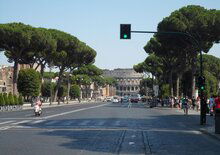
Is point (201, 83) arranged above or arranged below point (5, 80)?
below

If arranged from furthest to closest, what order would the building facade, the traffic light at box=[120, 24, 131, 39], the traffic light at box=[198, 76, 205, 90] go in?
1. the building facade
2. the traffic light at box=[198, 76, 205, 90]
3. the traffic light at box=[120, 24, 131, 39]

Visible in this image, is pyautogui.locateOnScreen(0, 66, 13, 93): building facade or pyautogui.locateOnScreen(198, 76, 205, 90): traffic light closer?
pyautogui.locateOnScreen(198, 76, 205, 90): traffic light

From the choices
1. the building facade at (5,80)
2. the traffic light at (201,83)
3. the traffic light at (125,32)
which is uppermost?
the building facade at (5,80)

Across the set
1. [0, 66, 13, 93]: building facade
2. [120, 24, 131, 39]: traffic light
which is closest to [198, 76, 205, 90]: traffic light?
[120, 24, 131, 39]: traffic light

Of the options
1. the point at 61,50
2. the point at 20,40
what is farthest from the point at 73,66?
the point at 20,40

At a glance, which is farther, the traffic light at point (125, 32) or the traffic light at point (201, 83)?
the traffic light at point (201, 83)

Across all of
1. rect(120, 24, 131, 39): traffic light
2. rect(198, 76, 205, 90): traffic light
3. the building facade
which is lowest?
rect(198, 76, 205, 90): traffic light

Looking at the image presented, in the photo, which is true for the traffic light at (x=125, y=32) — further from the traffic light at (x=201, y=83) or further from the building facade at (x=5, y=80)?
the building facade at (x=5, y=80)

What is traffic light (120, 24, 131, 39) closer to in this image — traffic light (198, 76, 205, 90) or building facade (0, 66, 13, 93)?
traffic light (198, 76, 205, 90)

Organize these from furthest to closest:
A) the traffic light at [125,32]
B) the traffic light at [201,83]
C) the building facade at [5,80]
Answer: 1. the building facade at [5,80]
2. the traffic light at [201,83]
3. the traffic light at [125,32]

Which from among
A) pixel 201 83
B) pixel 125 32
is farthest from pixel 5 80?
pixel 125 32

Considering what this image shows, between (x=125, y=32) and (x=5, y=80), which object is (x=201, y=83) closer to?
(x=125, y=32)

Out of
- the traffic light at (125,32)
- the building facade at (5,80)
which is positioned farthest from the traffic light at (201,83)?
the building facade at (5,80)

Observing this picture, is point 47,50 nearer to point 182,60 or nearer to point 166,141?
point 182,60
